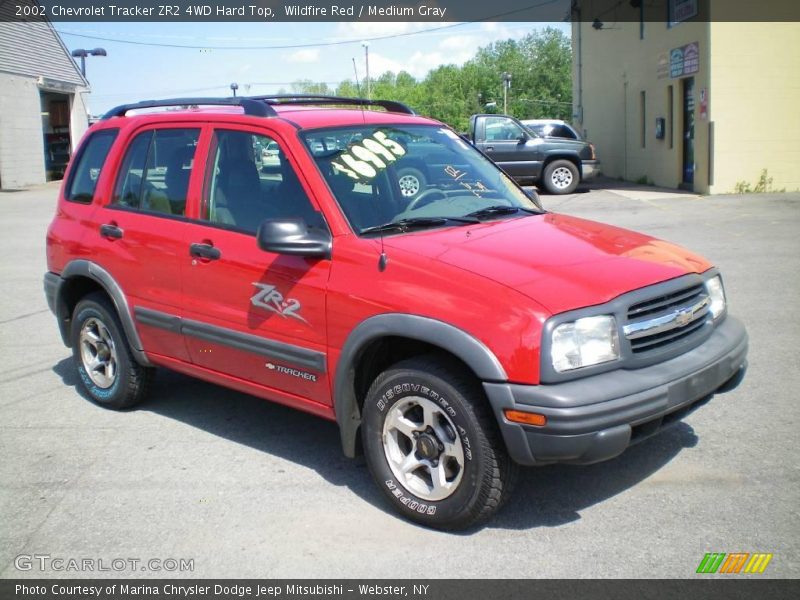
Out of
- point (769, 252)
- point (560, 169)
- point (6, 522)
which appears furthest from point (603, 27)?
point (6, 522)

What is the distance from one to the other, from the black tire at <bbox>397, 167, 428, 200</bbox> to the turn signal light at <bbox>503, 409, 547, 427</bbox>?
156cm

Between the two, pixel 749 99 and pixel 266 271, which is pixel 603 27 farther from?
pixel 266 271

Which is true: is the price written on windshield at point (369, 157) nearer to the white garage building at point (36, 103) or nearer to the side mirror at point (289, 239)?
the side mirror at point (289, 239)

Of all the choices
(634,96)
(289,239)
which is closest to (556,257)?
(289,239)

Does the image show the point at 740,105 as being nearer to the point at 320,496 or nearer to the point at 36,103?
the point at 320,496

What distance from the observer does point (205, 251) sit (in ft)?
15.6

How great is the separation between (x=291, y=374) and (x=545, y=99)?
3625 inches

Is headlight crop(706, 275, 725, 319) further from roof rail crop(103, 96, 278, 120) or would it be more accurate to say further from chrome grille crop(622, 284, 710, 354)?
roof rail crop(103, 96, 278, 120)

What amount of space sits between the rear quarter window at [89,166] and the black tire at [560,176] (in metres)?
17.0

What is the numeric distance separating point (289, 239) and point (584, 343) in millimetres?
1478

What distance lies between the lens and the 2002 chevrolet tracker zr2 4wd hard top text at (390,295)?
3.58m

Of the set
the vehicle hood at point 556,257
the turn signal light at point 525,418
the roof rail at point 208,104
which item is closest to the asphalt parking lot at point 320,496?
the turn signal light at point 525,418

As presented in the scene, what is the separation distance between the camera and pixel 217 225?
15.7ft

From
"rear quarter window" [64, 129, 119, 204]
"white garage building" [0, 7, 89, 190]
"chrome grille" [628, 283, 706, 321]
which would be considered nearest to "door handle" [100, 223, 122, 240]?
"rear quarter window" [64, 129, 119, 204]
